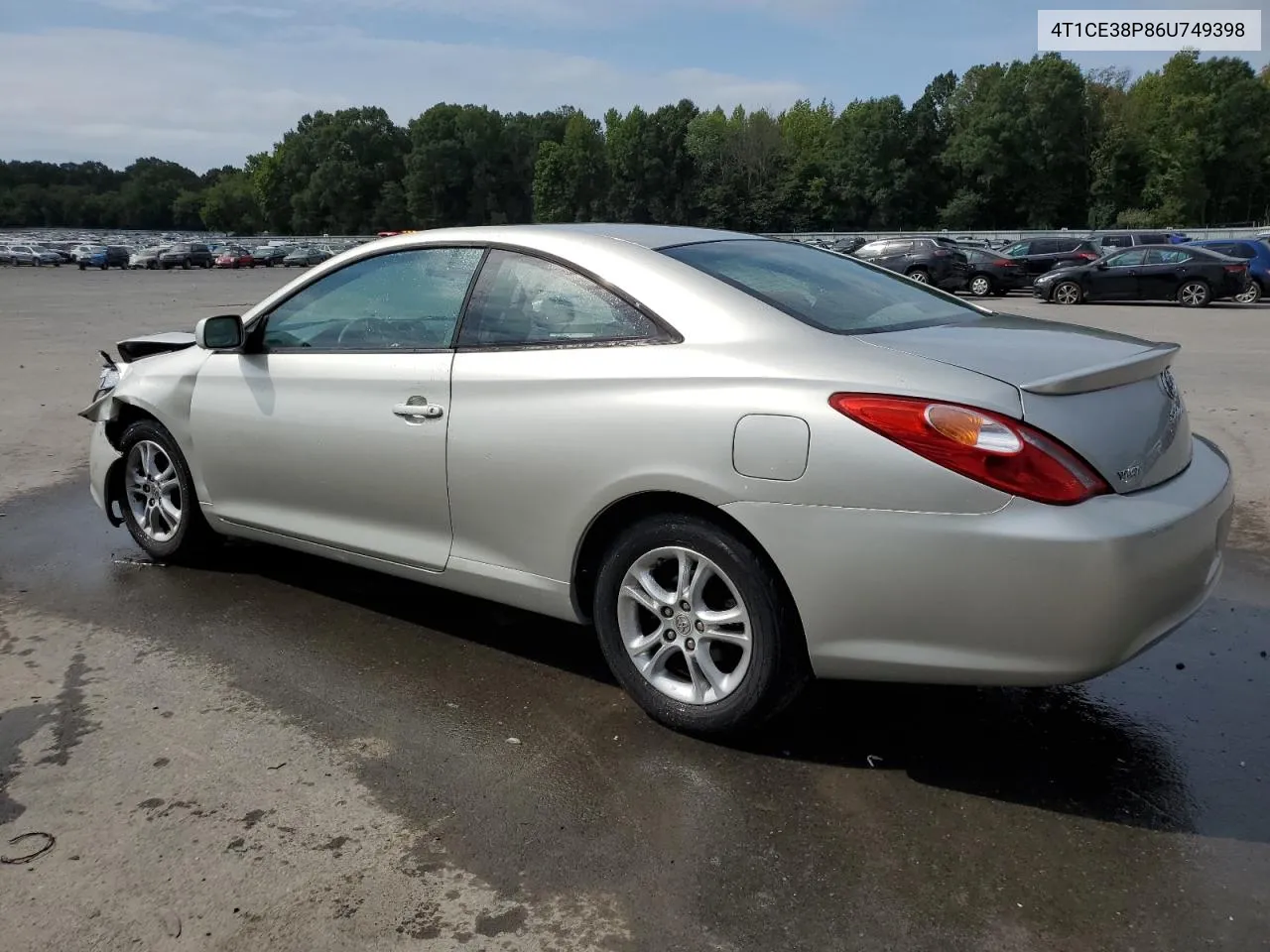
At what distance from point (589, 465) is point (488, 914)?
1.36 m

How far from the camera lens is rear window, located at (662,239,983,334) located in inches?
135

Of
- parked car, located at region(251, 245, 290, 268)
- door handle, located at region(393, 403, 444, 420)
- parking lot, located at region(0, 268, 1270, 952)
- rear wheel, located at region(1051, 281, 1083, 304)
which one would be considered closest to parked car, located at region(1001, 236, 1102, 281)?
rear wheel, located at region(1051, 281, 1083, 304)

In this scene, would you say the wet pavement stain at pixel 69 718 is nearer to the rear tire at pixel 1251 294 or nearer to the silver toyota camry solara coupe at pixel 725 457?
the silver toyota camry solara coupe at pixel 725 457

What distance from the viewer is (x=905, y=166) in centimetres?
9388

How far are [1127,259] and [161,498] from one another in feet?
75.2

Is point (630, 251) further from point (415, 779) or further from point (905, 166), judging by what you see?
point (905, 166)

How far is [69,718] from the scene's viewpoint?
359 centimetres

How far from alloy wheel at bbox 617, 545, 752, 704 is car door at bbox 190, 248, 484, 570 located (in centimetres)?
83

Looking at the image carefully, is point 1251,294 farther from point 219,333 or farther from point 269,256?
point 269,256

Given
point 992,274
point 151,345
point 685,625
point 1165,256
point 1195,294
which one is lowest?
point 1195,294

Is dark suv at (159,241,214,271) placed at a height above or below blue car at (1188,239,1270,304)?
above

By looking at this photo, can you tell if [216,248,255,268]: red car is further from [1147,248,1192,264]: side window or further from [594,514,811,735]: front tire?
[594,514,811,735]: front tire

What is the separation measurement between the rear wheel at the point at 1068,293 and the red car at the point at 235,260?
57.2 m

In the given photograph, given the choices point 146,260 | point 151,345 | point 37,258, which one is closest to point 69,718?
point 151,345
